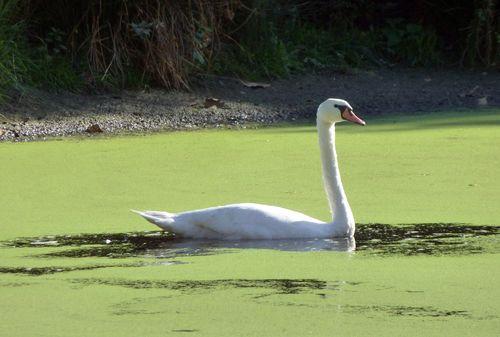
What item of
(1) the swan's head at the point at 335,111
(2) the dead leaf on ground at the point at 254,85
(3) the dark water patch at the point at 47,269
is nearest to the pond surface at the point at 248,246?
(3) the dark water patch at the point at 47,269

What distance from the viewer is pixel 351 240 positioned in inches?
214

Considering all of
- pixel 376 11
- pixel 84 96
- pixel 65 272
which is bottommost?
pixel 65 272

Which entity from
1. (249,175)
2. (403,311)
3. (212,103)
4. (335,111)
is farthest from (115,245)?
(212,103)

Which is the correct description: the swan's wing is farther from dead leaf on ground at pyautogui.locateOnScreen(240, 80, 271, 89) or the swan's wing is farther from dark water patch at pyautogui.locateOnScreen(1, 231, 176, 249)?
dead leaf on ground at pyautogui.locateOnScreen(240, 80, 271, 89)

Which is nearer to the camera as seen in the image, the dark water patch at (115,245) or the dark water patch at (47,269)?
the dark water patch at (47,269)

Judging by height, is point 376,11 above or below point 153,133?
above

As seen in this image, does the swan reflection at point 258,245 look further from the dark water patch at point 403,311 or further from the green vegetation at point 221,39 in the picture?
the green vegetation at point 221,39

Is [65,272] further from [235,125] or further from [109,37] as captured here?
[109,37]

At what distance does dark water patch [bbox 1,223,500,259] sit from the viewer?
5211mm

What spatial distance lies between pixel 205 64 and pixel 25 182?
4.15m

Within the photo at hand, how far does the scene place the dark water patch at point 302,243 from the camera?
521 centimetres

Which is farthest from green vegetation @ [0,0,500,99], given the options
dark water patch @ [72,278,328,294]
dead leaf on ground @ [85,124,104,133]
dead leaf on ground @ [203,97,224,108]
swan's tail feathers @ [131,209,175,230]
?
dark water patch @ [72,278,328,294]

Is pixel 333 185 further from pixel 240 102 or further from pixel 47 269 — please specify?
pixel 240 102

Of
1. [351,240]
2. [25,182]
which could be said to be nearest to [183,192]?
[25,182]
